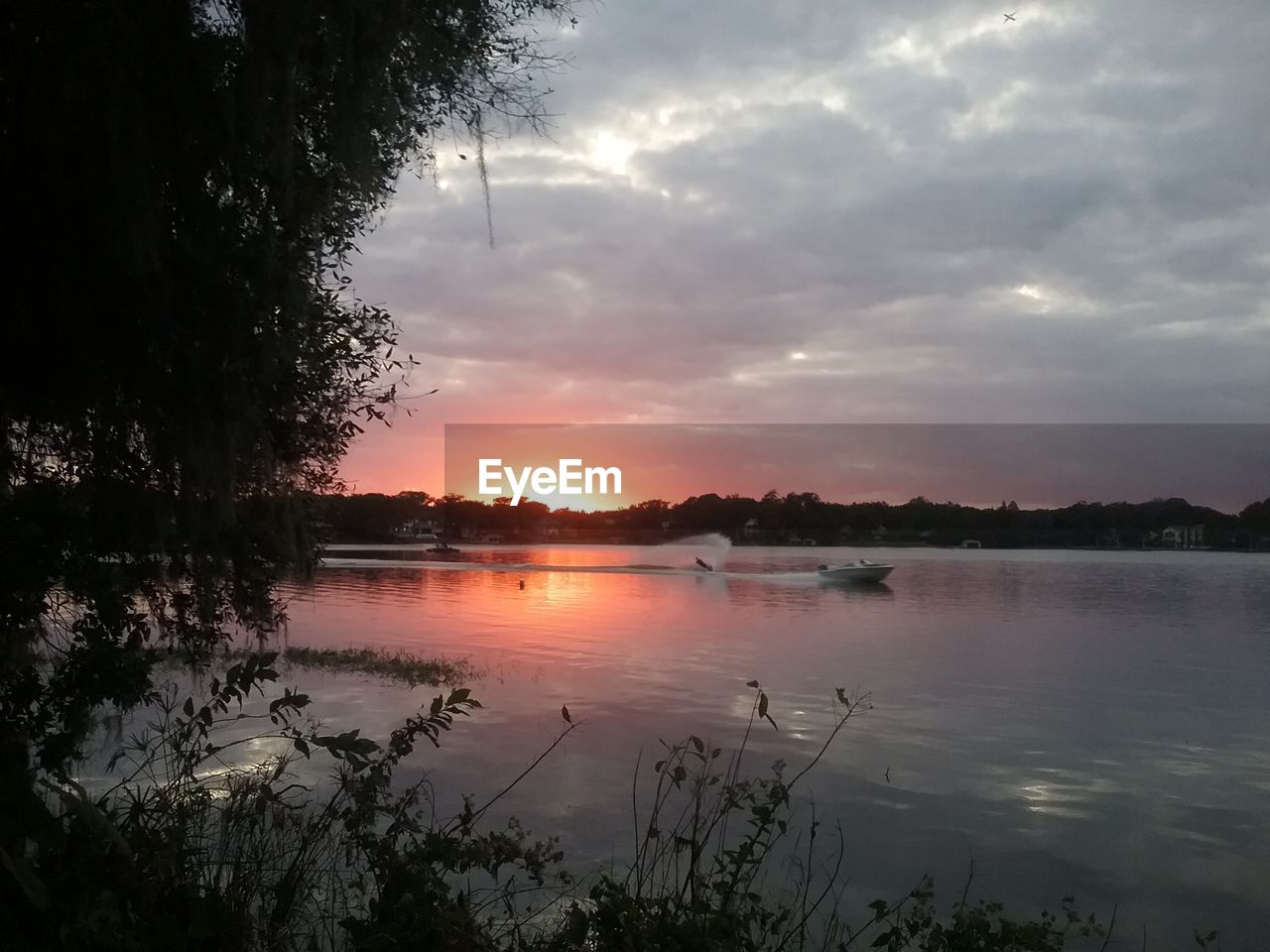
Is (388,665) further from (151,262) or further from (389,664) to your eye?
(151,262)

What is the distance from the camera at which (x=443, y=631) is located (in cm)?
2197

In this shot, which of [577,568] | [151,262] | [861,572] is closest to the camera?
[151,262]

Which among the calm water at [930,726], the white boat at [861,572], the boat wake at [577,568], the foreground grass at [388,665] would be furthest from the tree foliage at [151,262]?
the boat wake at [577,568]

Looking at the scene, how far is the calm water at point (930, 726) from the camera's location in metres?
7.67

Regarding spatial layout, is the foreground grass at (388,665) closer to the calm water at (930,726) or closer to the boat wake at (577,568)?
the calm water at (930,726)

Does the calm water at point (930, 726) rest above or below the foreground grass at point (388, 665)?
below

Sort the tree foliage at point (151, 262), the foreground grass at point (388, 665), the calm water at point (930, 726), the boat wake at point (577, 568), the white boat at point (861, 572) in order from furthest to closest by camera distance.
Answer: the boat wake at point (577, 568) < the white boat at point (861, 572) < the foreground grass at point (388, 665) < the calm water at point (930, 726) < the tree foliage at point (151, 262)

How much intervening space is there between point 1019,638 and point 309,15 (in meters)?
23.8

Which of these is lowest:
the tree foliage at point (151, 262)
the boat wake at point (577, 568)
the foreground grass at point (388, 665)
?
the boat wake at point (577, 568)

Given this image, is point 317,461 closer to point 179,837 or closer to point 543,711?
point 179,837

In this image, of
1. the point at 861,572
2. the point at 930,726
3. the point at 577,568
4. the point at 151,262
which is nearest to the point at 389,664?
the point at 930,726

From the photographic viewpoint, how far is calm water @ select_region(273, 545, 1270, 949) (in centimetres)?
767

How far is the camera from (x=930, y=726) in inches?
511

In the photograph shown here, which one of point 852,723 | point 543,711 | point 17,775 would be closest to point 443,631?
point 543,711
